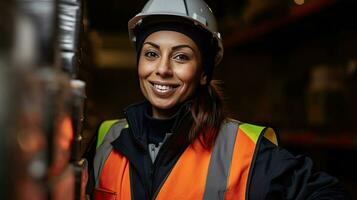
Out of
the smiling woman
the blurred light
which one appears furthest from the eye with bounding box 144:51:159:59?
the blurred light

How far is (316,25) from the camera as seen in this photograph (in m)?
5.05

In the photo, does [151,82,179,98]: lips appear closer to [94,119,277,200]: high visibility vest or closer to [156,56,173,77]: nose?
[156,56,173,77]: nose

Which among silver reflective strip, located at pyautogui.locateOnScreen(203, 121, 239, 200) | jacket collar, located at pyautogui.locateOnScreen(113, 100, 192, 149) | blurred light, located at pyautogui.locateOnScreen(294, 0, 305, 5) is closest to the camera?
silver reflective strip, located at pyautogui.locateOnScreen(203, 121, 239, 200)

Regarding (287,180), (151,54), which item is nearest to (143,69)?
(151,54)

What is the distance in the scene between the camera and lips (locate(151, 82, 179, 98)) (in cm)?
234

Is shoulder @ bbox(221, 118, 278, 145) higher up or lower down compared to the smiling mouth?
lower down

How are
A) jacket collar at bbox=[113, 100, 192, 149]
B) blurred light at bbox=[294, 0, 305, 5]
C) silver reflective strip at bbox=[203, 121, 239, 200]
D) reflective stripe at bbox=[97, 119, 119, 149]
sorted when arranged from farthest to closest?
1. blurred light at bbox=[294, 0, 305, 5]
2. reflective stripe at bbox=[97, 119, 119, 149]
3. jacket collar at bbox=[113, 100, 192, 149]
4. silver reflective strip at bbox=[203, 121, 239, 200]

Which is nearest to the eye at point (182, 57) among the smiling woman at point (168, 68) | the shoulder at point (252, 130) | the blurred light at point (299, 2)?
the smiling woman at point (168, 68)

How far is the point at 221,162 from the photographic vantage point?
87.0 inches

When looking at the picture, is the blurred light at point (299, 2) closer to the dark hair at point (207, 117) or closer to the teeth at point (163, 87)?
the dark hair at point (207, 117)

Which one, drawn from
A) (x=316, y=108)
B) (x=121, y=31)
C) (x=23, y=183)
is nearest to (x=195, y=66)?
(x=23, y=183)

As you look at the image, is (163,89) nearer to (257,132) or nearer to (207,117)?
(207,117)

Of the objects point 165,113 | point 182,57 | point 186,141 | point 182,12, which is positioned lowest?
point 186,141

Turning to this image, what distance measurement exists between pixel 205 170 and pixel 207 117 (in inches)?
9.5
